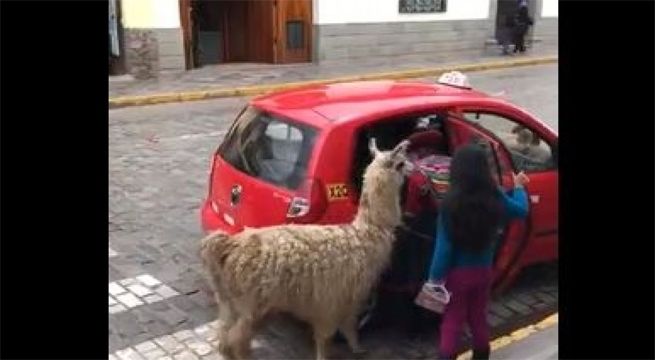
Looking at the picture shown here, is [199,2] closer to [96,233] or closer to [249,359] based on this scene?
[249,359]

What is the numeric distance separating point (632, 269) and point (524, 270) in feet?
9.32

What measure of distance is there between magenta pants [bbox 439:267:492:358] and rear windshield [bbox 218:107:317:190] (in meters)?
1.10

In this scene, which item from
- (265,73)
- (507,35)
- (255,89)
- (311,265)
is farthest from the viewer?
(507,35)

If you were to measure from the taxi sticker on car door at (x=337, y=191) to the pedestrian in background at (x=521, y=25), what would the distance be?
1830 centimetres

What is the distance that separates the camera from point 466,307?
4195mm

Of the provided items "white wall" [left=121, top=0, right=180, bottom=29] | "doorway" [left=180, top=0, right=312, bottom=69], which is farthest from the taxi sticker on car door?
"doorway" [left=180, top=0, right=312, bottom=69]

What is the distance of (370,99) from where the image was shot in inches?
194

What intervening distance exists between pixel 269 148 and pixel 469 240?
1490 millimetres

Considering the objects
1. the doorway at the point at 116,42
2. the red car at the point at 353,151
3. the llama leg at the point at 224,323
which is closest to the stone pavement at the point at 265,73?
the doorway at the point at 116,42

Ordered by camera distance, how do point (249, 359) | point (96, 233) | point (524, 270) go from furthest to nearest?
point (524, 270) → point (249, 359) → point (96, 233)

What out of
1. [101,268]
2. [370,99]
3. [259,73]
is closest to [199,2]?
[259,73]

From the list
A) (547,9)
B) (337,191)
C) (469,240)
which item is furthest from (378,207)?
(547,9)

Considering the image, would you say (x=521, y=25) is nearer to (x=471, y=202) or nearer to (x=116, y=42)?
(x=116, y=42)

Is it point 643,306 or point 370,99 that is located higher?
point 370,99
